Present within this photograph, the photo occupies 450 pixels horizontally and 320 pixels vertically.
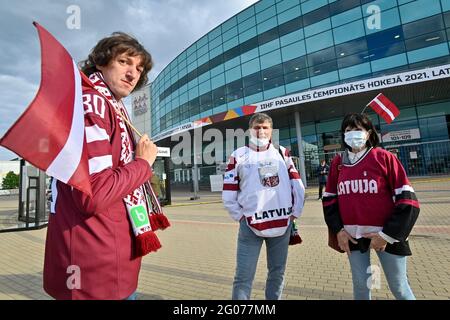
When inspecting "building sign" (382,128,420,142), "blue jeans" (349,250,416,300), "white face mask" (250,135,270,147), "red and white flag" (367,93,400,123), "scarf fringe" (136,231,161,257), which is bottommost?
"blue jeans" (349,250,416,300)

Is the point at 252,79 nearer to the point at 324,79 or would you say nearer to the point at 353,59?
the point at 324,79

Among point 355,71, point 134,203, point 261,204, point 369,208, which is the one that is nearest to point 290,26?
point 355,71

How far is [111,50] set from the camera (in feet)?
5.01

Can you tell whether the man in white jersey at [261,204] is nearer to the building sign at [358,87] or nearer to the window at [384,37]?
the building sign at [358,87]

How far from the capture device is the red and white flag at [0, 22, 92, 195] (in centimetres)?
91

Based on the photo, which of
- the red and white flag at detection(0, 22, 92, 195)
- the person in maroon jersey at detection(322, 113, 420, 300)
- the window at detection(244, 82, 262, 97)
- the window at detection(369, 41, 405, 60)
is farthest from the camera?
the window at detection(244, 82, 262, 97)

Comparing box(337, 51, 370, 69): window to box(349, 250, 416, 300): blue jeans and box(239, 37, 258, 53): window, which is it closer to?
box(239, 37, 258, 53): window

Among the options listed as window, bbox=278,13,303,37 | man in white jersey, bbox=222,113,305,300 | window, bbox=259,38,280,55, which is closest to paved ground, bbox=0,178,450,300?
man in white jersey, bbox=222,113,305,300

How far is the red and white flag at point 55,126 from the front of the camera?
91cm

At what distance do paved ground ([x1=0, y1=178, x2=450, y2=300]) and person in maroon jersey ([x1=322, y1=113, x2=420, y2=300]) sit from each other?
3.88ft

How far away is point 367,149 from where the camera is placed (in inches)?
93.9

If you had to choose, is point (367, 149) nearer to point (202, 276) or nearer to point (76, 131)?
point (76, 131)

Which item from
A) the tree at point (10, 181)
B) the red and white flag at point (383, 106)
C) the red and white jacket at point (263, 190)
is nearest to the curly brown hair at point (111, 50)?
the red and white jacket at point (263, 190)

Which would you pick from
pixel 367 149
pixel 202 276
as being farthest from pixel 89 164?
pixel 202 276
